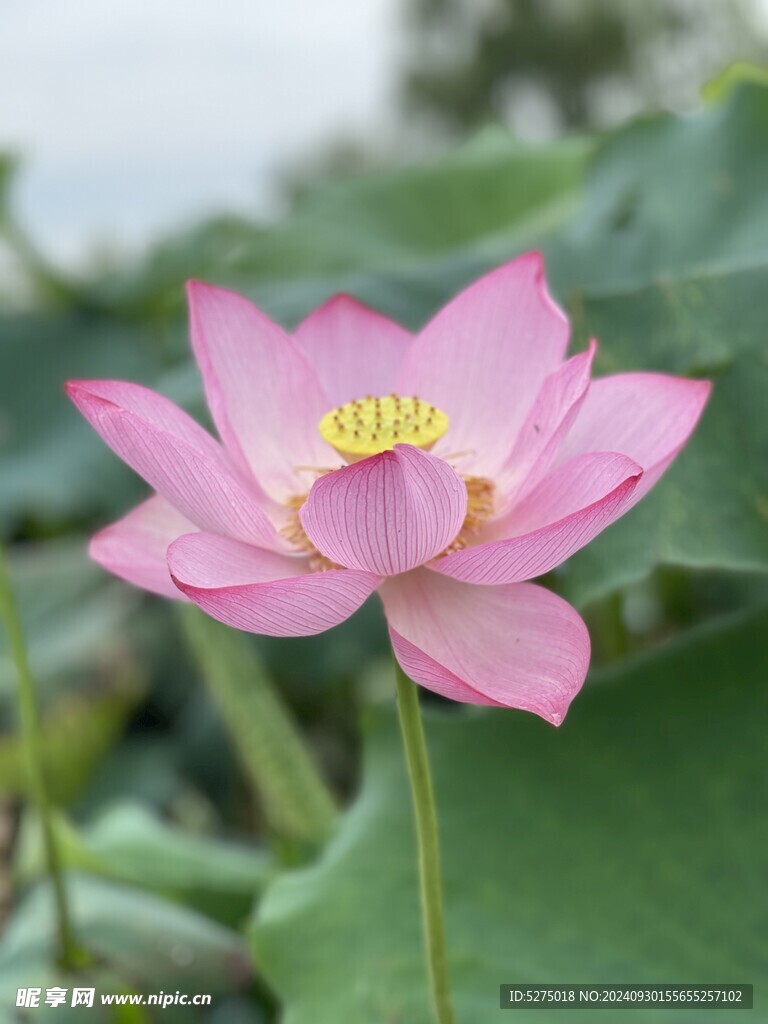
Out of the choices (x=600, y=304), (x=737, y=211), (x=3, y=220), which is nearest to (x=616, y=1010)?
(x=600, y=304)

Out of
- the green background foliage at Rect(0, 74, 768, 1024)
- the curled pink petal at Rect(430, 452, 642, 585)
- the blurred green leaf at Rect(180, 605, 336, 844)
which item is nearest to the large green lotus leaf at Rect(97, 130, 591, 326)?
the green background foliage at Rect(0, 74, 768, 1024)

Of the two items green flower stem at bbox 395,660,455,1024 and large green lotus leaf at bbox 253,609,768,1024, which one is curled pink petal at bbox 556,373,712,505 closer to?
green flower stem at bbox 395,660,455,1024

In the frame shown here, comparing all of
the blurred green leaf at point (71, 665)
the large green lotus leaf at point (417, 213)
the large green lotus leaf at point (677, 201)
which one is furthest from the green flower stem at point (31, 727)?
the blurred green leaf at point (71, 665)

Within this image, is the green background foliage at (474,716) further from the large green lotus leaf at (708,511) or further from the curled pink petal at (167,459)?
the curled pink petal at (167,459)

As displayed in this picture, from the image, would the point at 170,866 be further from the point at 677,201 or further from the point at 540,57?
the point at 540,57

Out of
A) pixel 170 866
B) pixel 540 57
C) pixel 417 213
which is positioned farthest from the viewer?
pixel 540 57

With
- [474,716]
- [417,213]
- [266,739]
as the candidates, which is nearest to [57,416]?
[417,213]
